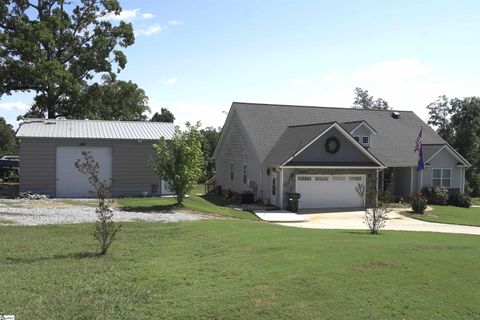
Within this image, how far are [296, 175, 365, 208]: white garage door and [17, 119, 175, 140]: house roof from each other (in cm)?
863

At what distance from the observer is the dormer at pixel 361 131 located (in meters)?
33.1

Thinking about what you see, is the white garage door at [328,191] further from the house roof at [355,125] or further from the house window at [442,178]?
the house window at [442,178]

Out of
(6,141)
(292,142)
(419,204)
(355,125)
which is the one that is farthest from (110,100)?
(6,141)

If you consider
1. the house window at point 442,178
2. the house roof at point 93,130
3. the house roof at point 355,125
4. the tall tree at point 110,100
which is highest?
the tall tree at point 110,100

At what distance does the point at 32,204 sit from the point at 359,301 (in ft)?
64.3

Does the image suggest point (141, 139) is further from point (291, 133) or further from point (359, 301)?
point (359, 301)

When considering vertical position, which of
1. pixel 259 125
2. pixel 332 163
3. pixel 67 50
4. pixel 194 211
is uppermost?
pixel 67 50

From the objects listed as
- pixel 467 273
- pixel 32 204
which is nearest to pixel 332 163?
pixel 32 204

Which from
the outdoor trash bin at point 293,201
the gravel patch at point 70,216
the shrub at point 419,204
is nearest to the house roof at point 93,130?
the gravel patch at point 70,216

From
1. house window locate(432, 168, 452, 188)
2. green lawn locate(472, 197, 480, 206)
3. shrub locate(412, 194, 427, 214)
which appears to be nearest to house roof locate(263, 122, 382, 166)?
shrub locate(412, 194, 427, 214)

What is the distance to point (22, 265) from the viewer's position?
1078cm

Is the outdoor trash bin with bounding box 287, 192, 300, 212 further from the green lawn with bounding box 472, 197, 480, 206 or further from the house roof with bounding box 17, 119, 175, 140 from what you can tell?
the green lawn with bounding box 472, 197, 480, 206

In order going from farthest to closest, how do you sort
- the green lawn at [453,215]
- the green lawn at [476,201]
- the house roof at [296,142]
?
the green lawn at [476,201] < the house roof at [296,142] < the green lawn at [453,215]

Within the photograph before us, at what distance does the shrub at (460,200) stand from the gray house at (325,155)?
119 centimetres
